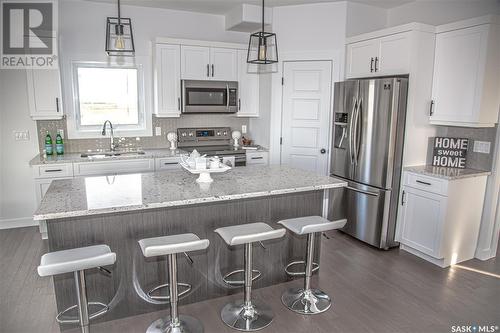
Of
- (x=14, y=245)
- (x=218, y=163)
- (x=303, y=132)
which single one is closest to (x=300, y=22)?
(x=303, y=132)

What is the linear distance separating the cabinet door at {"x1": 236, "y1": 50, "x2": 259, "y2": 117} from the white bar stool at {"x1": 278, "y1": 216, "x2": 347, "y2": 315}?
2.69 metres

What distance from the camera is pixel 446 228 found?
347cm

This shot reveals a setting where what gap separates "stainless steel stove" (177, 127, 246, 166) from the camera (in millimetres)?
4840

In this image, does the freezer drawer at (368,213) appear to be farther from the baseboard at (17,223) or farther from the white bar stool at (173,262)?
the baseboard at (17,223)

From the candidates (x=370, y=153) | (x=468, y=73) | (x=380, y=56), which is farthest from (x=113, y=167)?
(x=468, y=73)

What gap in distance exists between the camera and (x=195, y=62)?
4.75m

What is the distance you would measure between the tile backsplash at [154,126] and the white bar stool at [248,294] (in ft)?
9.41

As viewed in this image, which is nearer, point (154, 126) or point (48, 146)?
point (48, 146)

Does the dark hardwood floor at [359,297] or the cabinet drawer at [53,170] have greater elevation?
the cabinet drawer at [53,170]

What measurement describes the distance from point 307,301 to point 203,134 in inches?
122

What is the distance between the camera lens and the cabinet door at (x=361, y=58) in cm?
407

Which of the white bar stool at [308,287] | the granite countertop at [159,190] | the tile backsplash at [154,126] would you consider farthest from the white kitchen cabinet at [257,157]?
the white bar stool at [308,287]

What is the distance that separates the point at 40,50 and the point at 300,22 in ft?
10.5

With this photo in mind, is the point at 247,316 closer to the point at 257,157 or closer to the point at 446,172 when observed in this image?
the point at 446,172
